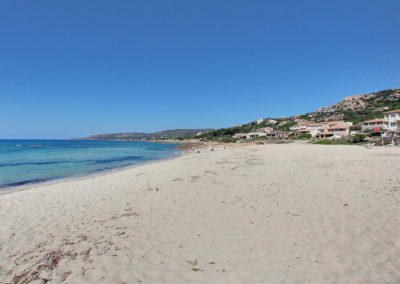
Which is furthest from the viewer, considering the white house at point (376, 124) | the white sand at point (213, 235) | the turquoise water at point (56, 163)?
the white house at point (376, 124)

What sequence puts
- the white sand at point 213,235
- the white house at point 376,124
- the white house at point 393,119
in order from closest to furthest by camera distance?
the white sand at point 213,235, the white house at point 393,119, the white house at point 376,124

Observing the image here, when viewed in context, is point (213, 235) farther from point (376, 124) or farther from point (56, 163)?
point (376, 124)

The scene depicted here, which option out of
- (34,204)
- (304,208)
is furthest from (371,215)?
(34,204)

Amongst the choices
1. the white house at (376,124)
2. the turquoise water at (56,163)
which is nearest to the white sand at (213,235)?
the turquoise water at (56,163)

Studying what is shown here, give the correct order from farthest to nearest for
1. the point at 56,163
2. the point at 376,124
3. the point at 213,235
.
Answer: the point at 376,124, the point at 56,163, the point at 213,235

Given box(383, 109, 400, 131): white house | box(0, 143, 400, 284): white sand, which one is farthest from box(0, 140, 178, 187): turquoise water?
box(383, 109, 400, 131): white house

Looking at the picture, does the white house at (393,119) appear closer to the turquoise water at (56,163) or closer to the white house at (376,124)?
the white house at (376,124)

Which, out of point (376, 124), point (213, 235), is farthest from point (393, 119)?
point (213, 235)

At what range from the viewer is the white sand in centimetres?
314

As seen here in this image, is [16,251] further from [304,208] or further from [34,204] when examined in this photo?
[304,208]

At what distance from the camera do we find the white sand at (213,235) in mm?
3141

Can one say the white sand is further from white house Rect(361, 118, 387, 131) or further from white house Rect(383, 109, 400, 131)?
white house Rect(361, 118, 387, 131)

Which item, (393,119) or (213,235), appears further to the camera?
(393,119)

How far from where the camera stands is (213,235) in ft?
14.2
